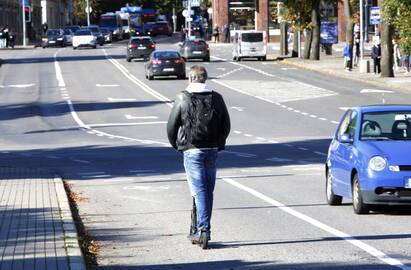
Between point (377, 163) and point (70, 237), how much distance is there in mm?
4405

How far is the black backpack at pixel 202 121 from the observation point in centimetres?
1213

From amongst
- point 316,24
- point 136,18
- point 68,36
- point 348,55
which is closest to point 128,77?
point 348,55

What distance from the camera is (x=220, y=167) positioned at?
2475cm

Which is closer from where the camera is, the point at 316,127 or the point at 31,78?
the point at 316,127

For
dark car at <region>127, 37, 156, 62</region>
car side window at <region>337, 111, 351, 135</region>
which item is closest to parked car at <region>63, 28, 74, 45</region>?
dark car at <region>127, 37, 156, 62</region>

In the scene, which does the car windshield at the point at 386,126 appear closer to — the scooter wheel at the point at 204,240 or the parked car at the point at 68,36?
the scooter wheel at the point at 204,240

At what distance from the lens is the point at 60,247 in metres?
11.8

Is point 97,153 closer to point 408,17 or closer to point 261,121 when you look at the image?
point 261,121

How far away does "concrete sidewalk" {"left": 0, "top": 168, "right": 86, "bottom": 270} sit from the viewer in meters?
10.9

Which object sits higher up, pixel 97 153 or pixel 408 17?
pixel 408 17

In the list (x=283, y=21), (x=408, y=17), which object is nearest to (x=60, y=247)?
(x=408, y=17)

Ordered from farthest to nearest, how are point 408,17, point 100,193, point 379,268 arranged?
point 408,17, point 100,193, point 379,268

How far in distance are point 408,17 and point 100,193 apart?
29063 mm

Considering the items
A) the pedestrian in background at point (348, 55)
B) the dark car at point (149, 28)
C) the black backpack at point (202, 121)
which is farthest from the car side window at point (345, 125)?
the dark car at point (149, 28)
